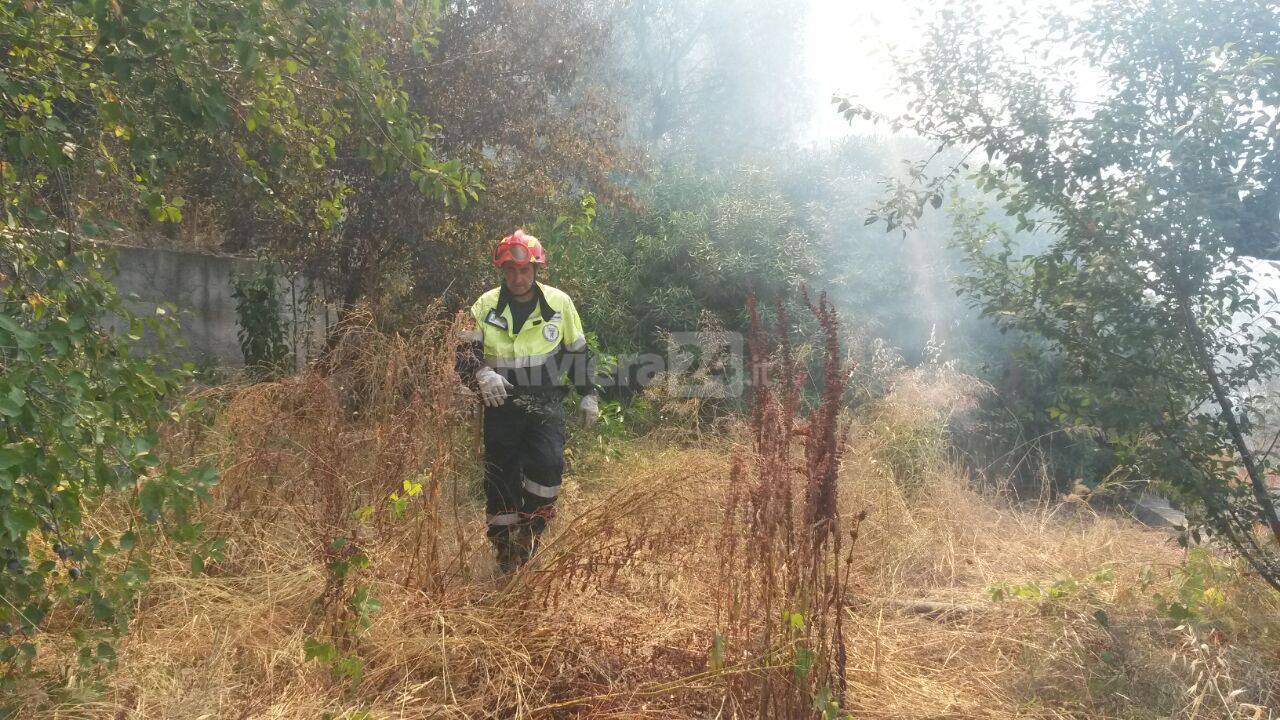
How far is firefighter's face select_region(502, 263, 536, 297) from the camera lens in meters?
4.08

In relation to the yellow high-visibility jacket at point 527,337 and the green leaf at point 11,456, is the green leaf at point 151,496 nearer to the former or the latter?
the green leaf at point 11,456

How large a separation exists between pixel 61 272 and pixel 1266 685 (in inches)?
157

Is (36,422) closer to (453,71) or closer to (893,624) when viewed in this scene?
(893,624)

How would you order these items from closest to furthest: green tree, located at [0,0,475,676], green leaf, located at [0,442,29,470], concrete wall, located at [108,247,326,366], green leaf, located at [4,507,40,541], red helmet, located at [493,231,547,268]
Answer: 1. green leaf, located at [0,442,29,470]
2. green leaf, located at [4,507,40,541]
3. green tree, located at [0,0,475,676]
4. red helmet, located at [493,231,547,268]
5. concrete wall, located at [108,247,326,366]

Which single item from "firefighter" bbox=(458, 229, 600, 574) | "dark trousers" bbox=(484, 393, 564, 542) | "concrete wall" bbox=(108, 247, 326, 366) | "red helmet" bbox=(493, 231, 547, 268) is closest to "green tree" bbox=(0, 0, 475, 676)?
"red helmet" bbox=(493, 231, 547, 268)

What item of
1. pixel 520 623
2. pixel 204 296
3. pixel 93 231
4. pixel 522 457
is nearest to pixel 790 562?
pixel 520 623

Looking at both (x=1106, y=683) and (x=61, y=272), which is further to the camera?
(x=1106, y=683)

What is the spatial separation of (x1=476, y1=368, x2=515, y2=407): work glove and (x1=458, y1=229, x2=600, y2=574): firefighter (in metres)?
0.10

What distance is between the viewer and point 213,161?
6.19m

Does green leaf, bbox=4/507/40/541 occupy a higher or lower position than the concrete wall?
lower

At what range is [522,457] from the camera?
4.14m

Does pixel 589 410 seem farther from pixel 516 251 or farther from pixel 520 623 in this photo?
pixel 520 623

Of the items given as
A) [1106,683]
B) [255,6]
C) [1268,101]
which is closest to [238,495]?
[255,6]

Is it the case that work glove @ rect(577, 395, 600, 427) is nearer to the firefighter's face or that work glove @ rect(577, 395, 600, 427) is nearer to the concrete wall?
the firefighter's face
